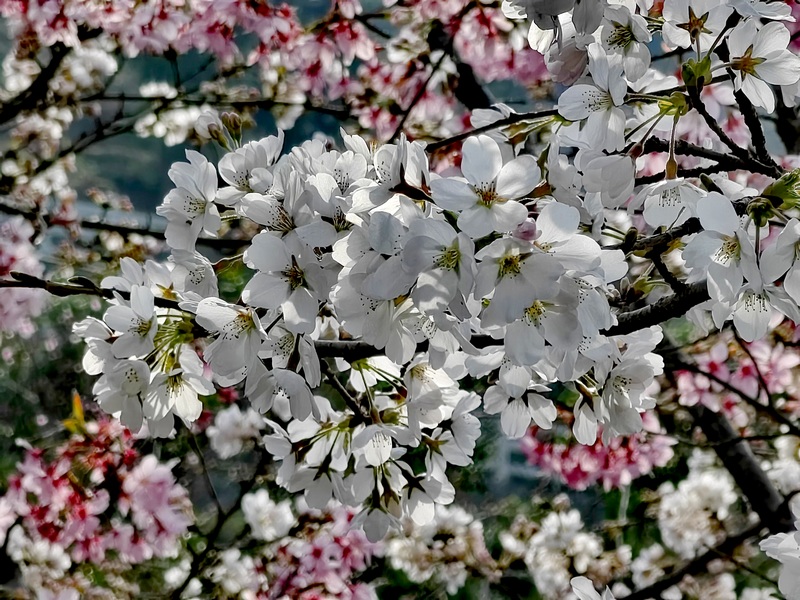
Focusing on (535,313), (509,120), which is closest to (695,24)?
(509,120)

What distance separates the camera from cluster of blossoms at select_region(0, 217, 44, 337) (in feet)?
6.78

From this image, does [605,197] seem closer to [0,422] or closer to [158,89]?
[158,89]

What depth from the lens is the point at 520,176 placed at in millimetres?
502

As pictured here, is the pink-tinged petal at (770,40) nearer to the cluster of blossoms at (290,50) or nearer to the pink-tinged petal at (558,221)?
the pink-tinged petal at (558,221)

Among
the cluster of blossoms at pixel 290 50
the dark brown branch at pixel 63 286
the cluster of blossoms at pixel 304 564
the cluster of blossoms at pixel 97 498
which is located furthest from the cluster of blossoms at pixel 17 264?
the dark brown branch at pixel 63 286

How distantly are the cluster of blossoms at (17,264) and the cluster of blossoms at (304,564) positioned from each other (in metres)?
0.98

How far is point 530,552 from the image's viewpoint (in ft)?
7.68

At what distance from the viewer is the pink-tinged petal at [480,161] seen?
0.49 m

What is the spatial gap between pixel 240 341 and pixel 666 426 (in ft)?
6.92

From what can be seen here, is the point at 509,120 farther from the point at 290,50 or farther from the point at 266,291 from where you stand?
the point at 290,50

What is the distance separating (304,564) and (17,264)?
3.93 feet

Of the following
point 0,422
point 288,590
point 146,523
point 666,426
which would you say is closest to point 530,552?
point 666,426

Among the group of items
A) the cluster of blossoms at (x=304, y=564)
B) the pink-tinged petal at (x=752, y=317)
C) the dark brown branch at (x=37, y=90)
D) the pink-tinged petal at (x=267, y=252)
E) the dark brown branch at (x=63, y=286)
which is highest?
the pink-tinged petal at (x=267, y=252)

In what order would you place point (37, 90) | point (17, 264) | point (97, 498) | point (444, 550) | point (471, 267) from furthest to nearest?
point (444, 550)
point (17, 264)
point (37, 90)
point (97, 498)
point (471, 267)
